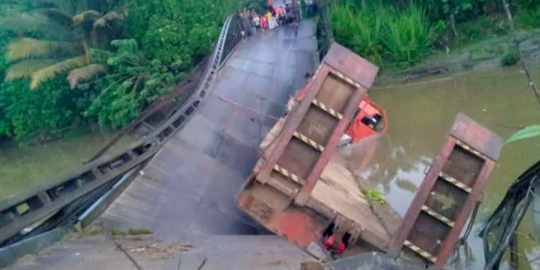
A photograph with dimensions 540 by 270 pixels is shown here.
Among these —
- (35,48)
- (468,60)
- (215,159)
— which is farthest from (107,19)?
(215,159)

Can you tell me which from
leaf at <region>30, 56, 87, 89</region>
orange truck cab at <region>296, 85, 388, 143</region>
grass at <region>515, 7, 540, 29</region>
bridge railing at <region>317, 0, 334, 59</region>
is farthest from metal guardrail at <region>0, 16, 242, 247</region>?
grass at <region>515, 7, 540, 29</region>

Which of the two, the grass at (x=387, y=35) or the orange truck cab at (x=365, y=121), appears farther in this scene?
the grass at (x=387, y=35)

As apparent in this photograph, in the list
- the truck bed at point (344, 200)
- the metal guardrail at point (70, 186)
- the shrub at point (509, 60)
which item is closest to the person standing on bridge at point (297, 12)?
the shrub at point (509, 60)

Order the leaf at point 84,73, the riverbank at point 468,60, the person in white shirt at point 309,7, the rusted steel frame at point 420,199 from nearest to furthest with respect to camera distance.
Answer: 1. the rusted steel frame at point 420,199
2. the riverbank at point 468,60
3. the leaf at point 84,73
4. the person in white shirt at point 309,7

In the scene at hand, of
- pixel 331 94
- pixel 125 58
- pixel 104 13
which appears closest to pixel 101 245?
pixel 331 94

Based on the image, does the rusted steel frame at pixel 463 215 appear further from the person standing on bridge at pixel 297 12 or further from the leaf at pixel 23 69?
the person standing on bridge at pixel 297 12

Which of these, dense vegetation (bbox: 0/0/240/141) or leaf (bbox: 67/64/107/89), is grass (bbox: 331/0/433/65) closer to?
dense vegetation (bbox: 0/0/240/141)

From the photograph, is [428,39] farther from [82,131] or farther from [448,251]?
[448,251]
